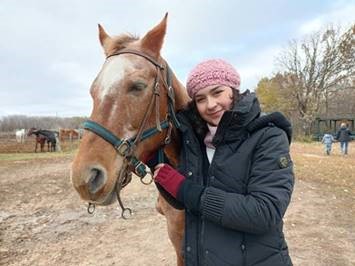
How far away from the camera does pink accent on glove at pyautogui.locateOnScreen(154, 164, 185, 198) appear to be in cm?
178

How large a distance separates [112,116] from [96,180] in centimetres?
35

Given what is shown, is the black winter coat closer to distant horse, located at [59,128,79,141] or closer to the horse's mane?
the horse's mane

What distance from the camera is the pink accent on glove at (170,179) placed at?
5.83 ft

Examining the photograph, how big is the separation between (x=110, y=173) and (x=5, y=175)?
477 inches

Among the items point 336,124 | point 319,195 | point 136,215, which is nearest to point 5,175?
point 136,215

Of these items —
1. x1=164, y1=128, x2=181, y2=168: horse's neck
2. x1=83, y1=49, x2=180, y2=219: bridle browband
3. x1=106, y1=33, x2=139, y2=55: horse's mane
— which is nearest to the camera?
x1=83, y1=49, x2=180, y2=219: bridle browband

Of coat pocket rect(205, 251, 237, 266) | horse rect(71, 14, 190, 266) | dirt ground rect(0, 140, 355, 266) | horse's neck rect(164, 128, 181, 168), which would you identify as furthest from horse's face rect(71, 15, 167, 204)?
dirt ground rect(0, 140, 355, 266)

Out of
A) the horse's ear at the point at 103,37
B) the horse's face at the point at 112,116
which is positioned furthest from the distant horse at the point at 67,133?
the horse's face at the point at 112,116

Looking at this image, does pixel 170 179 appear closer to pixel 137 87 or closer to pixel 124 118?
pixel 124 118

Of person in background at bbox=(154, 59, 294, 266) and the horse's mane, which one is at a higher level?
the horse's mane

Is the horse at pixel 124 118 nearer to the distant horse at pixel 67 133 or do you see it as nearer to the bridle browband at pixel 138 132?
the bridle browband at pixel 138 132

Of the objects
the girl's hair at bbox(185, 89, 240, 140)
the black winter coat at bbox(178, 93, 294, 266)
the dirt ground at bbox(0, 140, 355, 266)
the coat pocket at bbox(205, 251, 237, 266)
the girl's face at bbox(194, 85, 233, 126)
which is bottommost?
the dirt ground at bbox(0, 140, 355, 266)

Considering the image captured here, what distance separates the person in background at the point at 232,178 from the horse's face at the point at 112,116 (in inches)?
11.2

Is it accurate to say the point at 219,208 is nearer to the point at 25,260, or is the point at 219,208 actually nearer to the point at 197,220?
the point at 197,220
